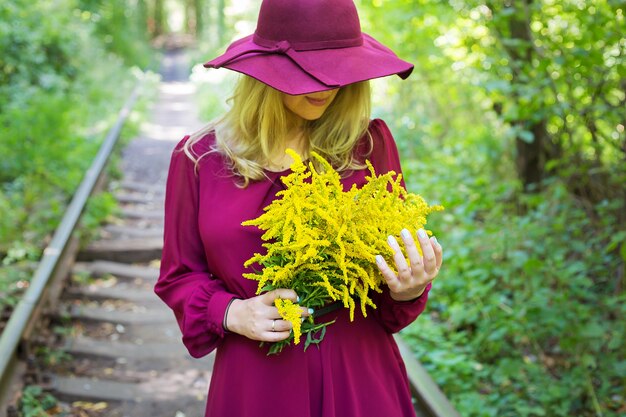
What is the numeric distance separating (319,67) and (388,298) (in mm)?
701

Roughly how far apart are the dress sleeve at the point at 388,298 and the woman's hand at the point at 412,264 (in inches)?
6.2

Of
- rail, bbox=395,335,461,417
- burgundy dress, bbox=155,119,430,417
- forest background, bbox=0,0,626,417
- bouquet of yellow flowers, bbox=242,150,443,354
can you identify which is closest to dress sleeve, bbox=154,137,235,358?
burgundy dress, bbox=155,119,430,417

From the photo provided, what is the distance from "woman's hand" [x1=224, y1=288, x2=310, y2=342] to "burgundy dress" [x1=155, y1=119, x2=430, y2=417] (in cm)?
11

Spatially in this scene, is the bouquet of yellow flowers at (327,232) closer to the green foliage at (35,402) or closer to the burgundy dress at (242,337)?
the burgundy dress at (242,337)

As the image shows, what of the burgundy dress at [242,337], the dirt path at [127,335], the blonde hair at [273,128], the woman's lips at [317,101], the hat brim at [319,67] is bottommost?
the dirt path at [127,335]

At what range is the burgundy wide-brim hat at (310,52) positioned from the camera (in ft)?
6.55

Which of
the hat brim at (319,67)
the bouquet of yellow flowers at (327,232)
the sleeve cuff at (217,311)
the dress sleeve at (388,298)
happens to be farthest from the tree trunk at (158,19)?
the bouquet of yellow flowers at (327,232)

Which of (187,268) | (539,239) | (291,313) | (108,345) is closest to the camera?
(291,313)

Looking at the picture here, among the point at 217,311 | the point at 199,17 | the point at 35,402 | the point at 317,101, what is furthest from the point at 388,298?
the point at 199,17

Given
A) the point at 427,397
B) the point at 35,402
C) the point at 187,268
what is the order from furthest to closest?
the point at 35,402
the point at 427,397
the point at 187,268

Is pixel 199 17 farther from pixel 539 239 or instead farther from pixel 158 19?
pixel 539 239

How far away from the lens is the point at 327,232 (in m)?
1.84

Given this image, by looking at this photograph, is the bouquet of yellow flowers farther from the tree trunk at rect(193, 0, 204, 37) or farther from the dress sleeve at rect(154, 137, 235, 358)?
the tree trunk at rect(193, 0, 204, 37)

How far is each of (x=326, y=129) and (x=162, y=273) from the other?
2.27 feet
